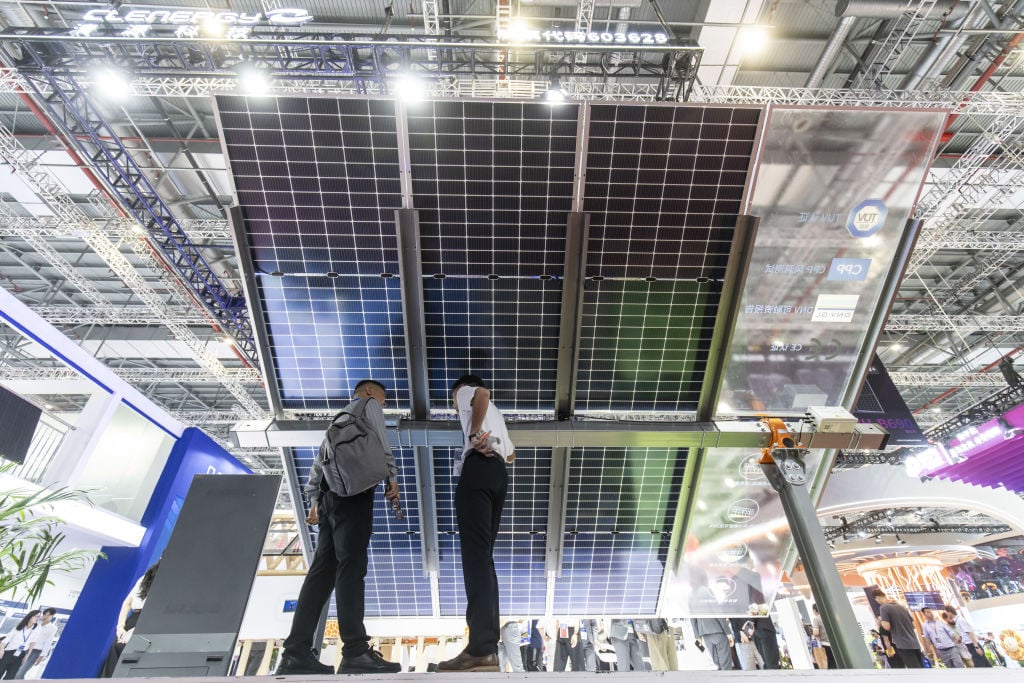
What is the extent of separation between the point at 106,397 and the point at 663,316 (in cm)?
650

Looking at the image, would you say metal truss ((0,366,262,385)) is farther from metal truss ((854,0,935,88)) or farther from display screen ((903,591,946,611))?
display screen ((903,591,946,611))

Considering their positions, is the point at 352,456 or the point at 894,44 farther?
the point at 894,44

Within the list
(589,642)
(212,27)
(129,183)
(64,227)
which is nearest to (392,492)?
(212,27)

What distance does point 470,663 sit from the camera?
2883 mm

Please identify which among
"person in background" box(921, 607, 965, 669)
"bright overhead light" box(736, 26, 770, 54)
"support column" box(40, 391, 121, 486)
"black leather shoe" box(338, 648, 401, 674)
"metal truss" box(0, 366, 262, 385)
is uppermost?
"bright overhead light" box(736, 26, 770, 54)

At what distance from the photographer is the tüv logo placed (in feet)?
18.6

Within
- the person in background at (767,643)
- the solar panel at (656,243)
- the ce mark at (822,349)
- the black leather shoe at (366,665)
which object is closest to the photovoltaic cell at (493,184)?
the solar panel at (656,243)

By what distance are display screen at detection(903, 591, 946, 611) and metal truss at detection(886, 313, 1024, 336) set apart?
12232 millimetres

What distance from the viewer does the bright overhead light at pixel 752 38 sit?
399 inches

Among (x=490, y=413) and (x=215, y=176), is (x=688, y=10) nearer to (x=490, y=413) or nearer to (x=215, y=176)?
(x=490, y=413)

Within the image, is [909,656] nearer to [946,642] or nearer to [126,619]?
[946,642]

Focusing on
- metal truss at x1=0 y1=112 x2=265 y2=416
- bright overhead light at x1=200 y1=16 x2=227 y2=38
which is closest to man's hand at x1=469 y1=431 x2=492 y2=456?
bright overhead light at x1=200 y1=16 x2=227 y2=38

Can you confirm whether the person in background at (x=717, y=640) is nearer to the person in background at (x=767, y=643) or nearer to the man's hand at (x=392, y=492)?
the person in background at (x=767, y=643)

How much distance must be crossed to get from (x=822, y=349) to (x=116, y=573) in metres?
8.89
